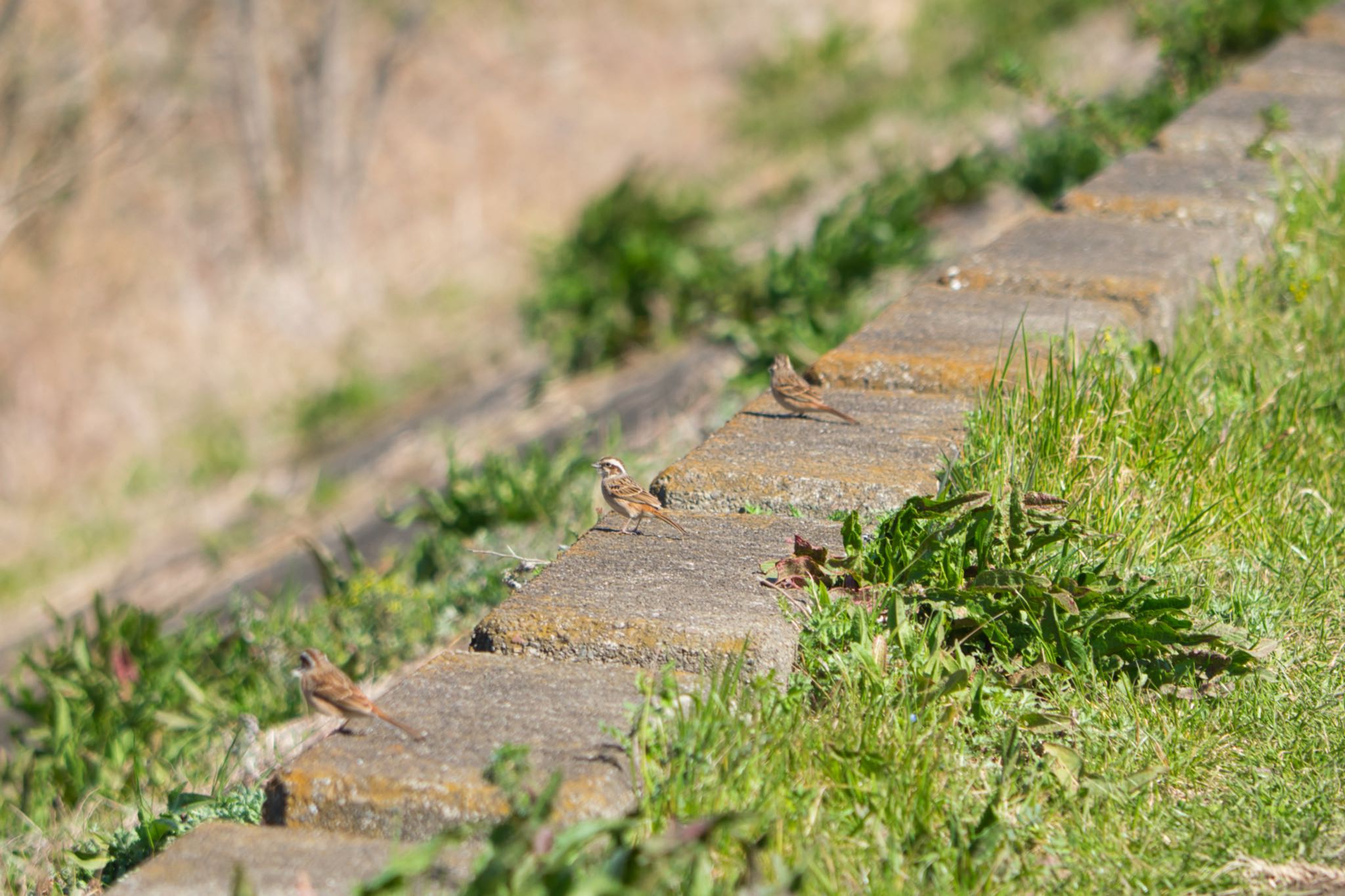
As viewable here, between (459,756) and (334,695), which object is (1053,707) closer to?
(459,756)

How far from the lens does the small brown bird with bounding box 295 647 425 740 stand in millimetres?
2195

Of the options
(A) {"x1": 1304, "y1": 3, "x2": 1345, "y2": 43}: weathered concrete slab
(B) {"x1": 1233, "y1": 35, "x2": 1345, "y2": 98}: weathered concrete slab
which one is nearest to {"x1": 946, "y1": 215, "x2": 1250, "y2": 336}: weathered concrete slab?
(B) {"x1": 1233, "y1": 35, "x2": 1345, "y2": 98}: weathered concrete slab

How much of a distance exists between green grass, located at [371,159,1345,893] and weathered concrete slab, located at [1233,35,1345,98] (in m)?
2.62

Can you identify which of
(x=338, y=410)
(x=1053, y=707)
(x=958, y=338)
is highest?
(x=958, y=338)

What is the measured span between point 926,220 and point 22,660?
469 cm

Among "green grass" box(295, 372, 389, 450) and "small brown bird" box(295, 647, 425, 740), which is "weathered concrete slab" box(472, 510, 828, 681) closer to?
"small brown bird" box(295, 647, 425, 740)

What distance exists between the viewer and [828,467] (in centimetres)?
290

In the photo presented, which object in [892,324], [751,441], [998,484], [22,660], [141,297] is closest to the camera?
[998,484]

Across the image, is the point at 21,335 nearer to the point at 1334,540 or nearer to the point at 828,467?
the point at 828,467

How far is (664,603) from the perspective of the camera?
96.7 inches

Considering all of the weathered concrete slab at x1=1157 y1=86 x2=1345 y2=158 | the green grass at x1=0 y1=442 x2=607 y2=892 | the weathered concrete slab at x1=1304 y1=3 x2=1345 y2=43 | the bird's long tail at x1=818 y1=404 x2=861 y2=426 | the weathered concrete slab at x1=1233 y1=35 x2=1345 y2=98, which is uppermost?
the weathered concrete slab at x1=1304 y1=3 x2=1345 y2=43

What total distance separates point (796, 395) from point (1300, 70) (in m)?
3.72

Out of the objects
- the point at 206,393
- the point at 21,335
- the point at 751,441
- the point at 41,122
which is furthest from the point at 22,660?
the point at 41,122

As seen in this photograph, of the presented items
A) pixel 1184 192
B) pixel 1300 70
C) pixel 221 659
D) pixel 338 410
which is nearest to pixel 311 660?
pixel 221 659
